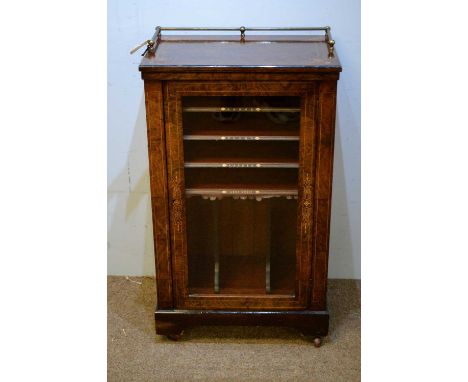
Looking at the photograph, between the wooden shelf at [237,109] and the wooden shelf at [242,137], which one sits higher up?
the wooden shelf at [237,109]

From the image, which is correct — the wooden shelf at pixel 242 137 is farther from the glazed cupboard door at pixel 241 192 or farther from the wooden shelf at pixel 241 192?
the wooden shelf at pixel 241 192

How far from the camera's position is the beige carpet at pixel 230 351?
243 cm

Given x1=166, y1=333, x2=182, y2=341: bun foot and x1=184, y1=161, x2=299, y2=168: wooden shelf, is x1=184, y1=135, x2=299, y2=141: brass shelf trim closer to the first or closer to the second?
x1=184, y1=161, x2=299, y2=168: wooden shelf

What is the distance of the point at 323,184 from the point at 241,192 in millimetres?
287

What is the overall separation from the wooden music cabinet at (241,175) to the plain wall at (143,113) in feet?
0.26

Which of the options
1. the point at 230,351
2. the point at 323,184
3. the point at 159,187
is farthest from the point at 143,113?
the point at 230,351

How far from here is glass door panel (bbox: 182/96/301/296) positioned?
2387 millimetres

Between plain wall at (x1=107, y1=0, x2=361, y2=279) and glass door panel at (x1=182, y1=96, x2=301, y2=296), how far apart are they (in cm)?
38

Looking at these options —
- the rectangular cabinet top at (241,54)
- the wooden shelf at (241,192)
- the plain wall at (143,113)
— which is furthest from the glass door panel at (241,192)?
the plain wall at (143,113)

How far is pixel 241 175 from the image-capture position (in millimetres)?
2516

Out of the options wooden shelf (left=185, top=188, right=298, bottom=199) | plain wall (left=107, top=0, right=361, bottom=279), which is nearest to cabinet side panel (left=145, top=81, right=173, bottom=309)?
wooden shelf (left=185, top=188, right=298, bottom=199)

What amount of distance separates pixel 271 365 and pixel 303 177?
66cm

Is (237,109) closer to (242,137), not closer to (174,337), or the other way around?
(242,137)

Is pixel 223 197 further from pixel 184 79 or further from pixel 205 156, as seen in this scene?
pixel 184 79
